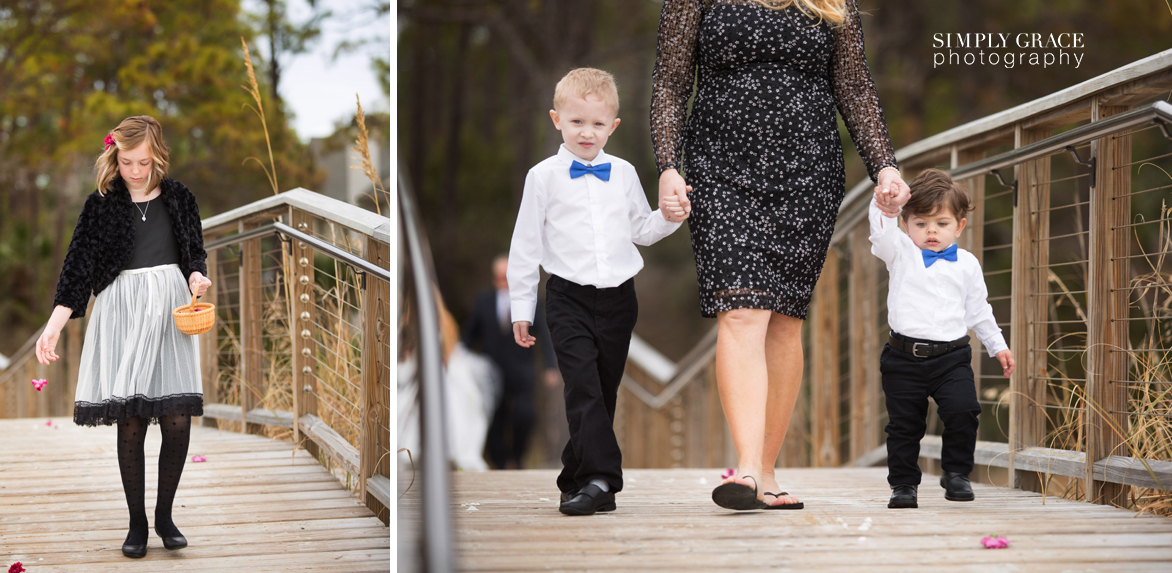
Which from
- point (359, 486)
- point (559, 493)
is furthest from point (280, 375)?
point (559, 493)

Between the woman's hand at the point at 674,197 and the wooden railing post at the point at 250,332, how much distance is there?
6.19ft

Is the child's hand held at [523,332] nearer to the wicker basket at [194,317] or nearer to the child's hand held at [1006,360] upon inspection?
the wicker basket at [194,317]

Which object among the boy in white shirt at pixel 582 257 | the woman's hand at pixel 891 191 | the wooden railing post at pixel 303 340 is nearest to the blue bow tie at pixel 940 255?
the woman's hand at pixel 891 191

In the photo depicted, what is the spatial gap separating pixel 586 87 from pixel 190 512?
5.54ft

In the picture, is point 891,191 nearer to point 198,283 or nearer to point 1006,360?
point 1006,360

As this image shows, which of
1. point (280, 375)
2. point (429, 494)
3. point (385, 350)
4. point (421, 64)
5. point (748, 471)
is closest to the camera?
point (429, 494)

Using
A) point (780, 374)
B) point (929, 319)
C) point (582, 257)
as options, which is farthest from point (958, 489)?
point (582, 257)

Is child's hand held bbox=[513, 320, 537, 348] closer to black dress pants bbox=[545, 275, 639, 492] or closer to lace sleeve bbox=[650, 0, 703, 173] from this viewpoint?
black dress pants bbox=[545, 275, 639, 492]

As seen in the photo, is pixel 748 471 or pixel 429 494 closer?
pixel 429 494

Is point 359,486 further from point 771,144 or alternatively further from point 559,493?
point 771,144

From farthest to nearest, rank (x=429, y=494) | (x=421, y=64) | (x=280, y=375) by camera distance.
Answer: (x=421, y=64)
(x=280, y=375)
(x=429, y=494)

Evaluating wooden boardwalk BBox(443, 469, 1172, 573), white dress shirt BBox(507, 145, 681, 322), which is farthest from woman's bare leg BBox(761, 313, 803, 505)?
white dress shirt BBox(507, 145, 681, 322)

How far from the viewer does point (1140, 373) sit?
2.86 metres

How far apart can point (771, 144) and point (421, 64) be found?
43.0 feet
